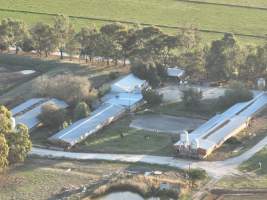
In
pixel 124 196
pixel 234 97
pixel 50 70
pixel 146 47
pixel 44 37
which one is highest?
pixel 44 37

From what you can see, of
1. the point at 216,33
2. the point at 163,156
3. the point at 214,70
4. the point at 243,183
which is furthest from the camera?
the point at 216,33

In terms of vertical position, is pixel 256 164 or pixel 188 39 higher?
pixel 188 39

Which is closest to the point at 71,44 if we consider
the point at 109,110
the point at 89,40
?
the point at 89,40

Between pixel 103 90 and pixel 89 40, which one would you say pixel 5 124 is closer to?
pixel 103 90

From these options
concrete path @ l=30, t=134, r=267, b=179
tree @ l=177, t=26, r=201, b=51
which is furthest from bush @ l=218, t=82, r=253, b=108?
tree @ l=177, t=26, r=201, b=51

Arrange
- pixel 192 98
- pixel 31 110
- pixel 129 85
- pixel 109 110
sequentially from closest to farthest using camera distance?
pixel 109 110, pixel 31 110, pixel 192 98, pixel 129 85

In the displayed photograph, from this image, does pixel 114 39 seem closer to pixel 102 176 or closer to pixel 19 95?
pixel 19 95

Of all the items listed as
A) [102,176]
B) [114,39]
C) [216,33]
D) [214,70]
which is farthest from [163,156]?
[216,33]
